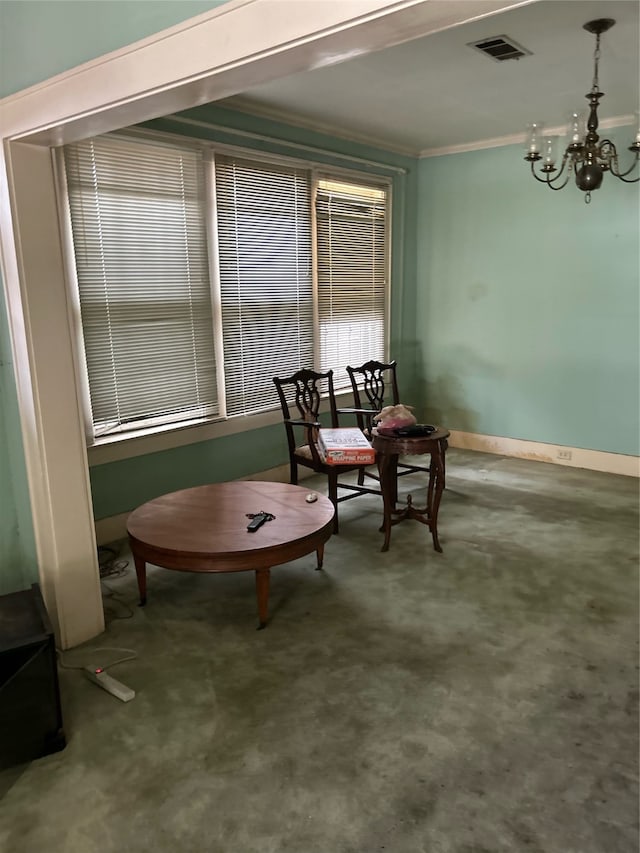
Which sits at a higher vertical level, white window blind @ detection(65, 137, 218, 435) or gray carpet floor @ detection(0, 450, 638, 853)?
white window blind @ detection(65, 137, 218, 435)

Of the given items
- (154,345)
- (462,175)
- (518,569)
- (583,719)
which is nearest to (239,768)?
(583,719)

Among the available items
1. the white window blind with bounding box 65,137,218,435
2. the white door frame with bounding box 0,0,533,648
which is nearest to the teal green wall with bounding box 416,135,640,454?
the white window blind with bounding box 65,137,218,435

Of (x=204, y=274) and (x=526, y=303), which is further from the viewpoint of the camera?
(x=526, y=303)

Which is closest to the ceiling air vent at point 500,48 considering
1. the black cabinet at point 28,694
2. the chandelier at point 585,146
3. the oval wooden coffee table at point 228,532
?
the chandelier at point 585,146

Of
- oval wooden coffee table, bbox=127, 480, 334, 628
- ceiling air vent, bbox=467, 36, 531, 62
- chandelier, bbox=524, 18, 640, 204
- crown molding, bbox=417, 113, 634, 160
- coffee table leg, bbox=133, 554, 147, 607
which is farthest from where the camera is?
crown molding, bbox=417, 113, 634, 160

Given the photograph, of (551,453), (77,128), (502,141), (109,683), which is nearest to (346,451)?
(109,683)

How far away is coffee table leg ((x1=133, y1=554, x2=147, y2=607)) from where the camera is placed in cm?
277

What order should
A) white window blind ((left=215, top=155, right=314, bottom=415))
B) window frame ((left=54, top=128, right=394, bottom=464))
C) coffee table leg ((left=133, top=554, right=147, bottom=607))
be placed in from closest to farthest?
coffee table leg ((left=133, top=554, right=147, bottom=607))
window frame ((left=54, top=128, right=394, bottom=464))
white window blind ((left=215, top=155, right=314, bottom=415))

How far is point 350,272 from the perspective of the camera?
509 centimetres

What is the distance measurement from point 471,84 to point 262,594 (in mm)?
3210

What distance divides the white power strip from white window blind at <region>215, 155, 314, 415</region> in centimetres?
215

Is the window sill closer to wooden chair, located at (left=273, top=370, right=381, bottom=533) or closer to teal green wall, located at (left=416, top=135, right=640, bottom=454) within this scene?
wooden chair, located at (left=273, top=370, right=381, bottom=533)

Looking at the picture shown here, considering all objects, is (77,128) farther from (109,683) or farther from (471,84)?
(471,84)

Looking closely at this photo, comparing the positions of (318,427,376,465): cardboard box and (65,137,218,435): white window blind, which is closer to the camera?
(65,137,218,435): white window blind
